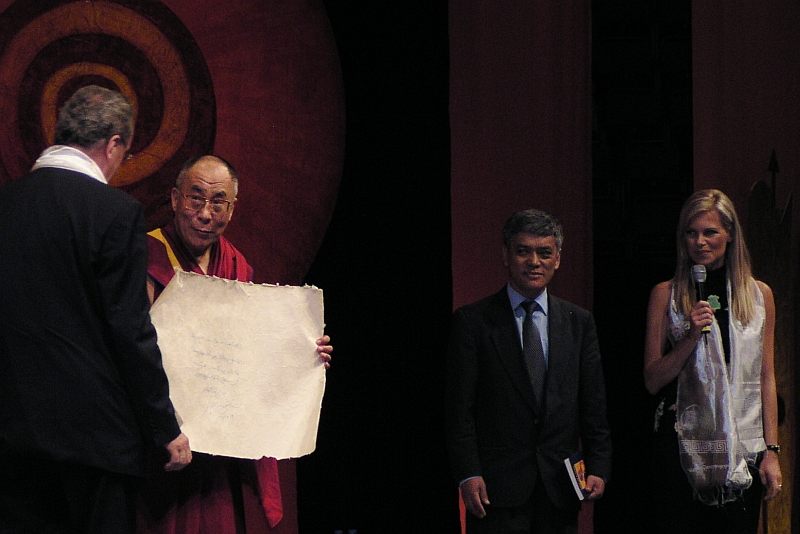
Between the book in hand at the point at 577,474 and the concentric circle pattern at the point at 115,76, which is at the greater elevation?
the concentric circle pattern at the point at 115,76

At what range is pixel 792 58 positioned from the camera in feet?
16.2

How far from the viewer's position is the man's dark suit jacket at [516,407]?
3344mm

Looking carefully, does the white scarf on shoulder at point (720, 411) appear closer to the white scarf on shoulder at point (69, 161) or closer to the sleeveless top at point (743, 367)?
the sleeveless top at point (743, 367)

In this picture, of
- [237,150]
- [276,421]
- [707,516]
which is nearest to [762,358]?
[707,516]

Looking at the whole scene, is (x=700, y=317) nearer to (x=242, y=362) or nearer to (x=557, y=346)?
(x=557, y=346)

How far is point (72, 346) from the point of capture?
2.41 meters

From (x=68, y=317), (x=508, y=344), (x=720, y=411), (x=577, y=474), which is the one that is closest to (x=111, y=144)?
(x=68, y=317)

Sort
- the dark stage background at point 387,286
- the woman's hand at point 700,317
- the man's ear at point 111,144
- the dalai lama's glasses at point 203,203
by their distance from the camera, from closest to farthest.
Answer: the man's ear at point 111,144 → the dalai lama's glasses at point 203,203 → the woman's hand at point 700,317 → the dark stage background at point 387,286

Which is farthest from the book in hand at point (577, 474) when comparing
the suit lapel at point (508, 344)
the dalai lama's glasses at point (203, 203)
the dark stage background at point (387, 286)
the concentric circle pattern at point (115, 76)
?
the concentric circle pattern at point (115, 76)

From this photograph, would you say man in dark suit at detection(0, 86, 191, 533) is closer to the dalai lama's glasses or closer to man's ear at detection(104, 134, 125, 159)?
man's ear at detection(104, 134, 125, 159)

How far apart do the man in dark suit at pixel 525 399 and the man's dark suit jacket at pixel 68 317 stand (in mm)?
1211

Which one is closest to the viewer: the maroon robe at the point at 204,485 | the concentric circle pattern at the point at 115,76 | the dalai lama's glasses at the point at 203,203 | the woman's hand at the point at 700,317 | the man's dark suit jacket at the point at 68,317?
the man's dark suit jacket at the point at 68,317

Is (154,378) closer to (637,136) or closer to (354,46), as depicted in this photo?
(354,46)

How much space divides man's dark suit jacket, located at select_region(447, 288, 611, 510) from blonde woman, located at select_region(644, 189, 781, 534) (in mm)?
195
